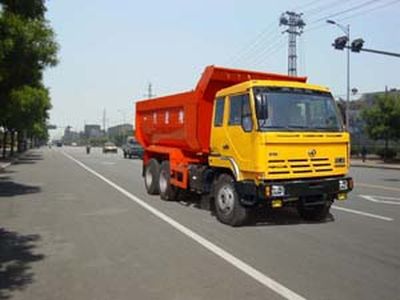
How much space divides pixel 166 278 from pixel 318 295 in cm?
190

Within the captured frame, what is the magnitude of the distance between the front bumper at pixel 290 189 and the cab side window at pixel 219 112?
165 cm

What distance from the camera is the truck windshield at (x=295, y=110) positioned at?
36.6ft

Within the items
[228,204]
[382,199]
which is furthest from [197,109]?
[382,199]

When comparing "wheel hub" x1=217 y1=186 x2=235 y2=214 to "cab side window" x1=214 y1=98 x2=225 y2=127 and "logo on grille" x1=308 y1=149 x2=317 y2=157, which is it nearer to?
"cab side window" x1=214 y1=98 x2=225 y2=127

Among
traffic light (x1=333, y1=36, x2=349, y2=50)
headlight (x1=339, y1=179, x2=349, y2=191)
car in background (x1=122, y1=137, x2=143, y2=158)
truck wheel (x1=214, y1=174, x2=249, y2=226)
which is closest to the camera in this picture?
truck wheel (x1=214, y1=174, x2=249, y2=226)

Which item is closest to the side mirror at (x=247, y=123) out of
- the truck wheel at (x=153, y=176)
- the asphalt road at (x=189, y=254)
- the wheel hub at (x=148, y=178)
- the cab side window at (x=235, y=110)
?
the cab side window at (x=235, y=110)

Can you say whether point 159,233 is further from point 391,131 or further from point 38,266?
point 391,131

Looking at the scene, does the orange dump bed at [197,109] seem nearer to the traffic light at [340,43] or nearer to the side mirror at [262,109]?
the side mirror at [262,109]

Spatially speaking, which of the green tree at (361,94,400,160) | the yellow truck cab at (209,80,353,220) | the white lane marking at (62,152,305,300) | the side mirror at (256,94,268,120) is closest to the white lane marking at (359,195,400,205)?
the yellow truck cab at (209,80,353,220)

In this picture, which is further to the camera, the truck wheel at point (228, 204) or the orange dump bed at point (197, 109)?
the orange dump bed at point (197, 109)

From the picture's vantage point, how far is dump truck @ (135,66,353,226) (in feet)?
36.4

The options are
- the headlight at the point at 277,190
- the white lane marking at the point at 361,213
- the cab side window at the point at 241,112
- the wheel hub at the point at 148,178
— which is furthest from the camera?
the wheel hub at the point at 148,178

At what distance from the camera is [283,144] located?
11102 mm

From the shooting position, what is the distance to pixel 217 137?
1271 cm
